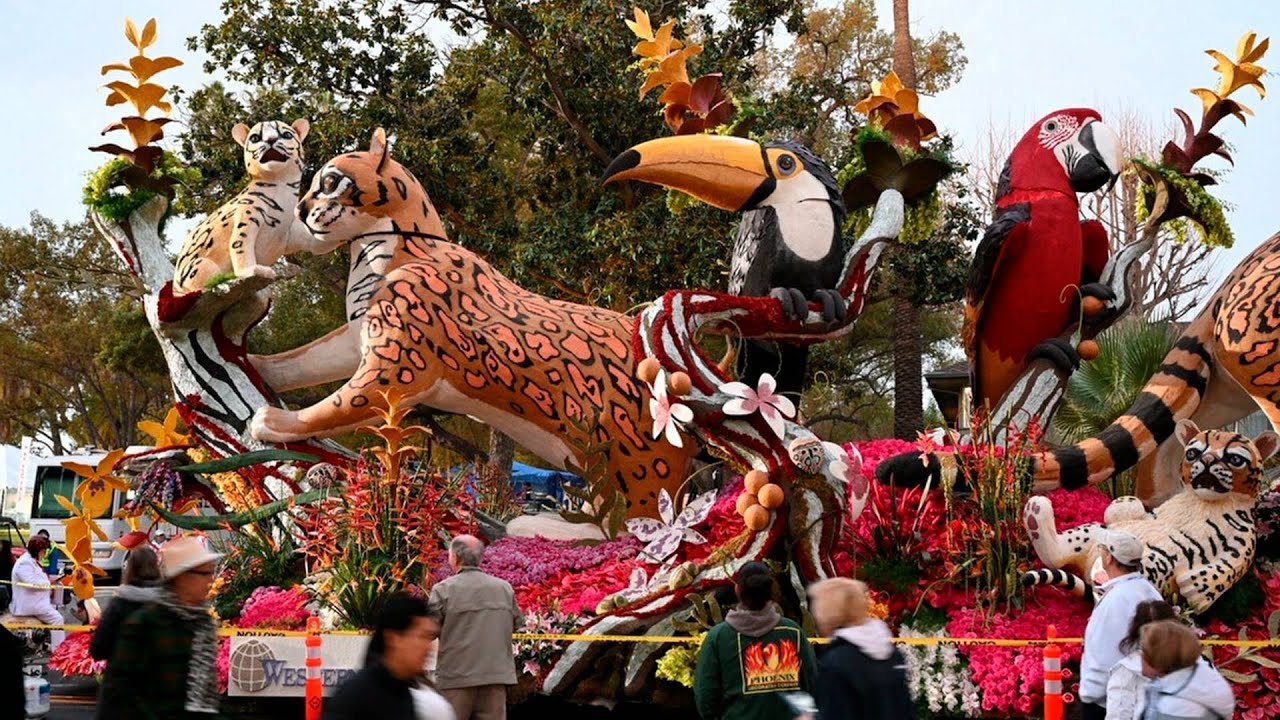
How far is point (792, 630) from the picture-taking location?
5.91 metres

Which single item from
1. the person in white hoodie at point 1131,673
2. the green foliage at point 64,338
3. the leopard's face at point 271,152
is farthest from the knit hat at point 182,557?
the green foliage at point 64,338

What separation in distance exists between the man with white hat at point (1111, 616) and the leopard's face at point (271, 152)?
29.3 ft

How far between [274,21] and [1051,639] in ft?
53.0

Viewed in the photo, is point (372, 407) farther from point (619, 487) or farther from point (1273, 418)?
point (1273, 418)

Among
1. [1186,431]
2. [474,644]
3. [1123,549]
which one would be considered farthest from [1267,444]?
[474,644]

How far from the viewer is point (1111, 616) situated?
21.9ft

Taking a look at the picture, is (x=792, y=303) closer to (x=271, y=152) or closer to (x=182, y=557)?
(x=271, y=152)

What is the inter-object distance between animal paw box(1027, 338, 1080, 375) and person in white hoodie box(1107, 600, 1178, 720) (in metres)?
4.69

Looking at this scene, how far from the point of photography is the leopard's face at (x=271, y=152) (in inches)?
535

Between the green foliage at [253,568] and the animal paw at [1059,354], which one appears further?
the green foliage at [253,568]

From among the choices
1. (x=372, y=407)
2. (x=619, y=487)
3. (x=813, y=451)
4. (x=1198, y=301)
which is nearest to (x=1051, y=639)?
(x=813, y=451)

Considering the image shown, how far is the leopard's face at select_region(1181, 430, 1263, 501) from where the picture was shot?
9461 mm

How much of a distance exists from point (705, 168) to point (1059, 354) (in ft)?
9.39

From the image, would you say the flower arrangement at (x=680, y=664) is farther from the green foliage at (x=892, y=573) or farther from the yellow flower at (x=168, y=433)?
the yellow flower at (x=168, y=433)
